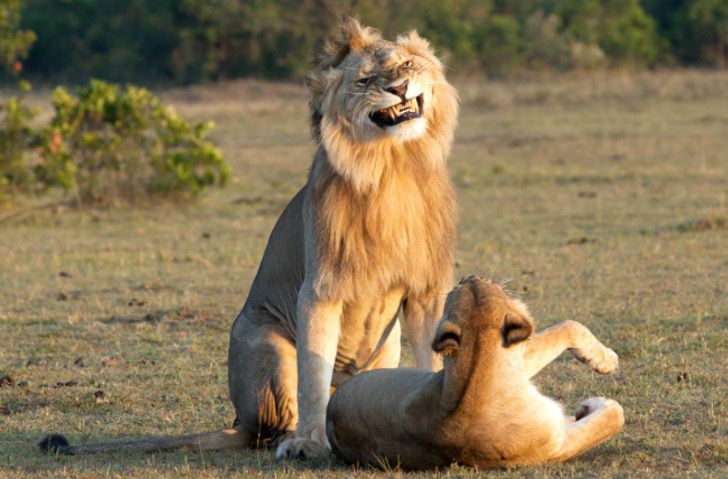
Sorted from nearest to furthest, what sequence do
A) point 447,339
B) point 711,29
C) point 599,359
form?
point 447,339
point 599,359
point 711,29

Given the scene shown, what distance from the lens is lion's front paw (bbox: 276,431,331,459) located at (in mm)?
4707

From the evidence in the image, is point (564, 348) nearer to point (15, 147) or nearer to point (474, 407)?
point (474, 407)

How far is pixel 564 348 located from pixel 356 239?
35.2 inches

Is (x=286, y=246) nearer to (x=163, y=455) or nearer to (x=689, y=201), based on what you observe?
(x=163, y=455)

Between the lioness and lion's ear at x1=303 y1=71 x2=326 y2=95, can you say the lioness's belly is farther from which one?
lion's ear at x1=303 y1=71 x2=326 y2=95

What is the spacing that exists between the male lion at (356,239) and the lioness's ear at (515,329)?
89cm

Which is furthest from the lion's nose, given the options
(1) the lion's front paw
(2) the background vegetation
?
(2) the background vegetation

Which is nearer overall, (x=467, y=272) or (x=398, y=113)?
(x=398, y=113)

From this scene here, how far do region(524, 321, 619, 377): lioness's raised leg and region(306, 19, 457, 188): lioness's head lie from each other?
91 centimetres

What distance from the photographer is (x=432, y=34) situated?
3334cm

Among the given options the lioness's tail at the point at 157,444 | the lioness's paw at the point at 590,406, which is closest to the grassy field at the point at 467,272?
the lioness's tail at the point at 157,444

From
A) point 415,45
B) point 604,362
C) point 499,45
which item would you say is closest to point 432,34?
point 499,45

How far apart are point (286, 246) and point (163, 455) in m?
1.00

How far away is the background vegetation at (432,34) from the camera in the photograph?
106 feet
